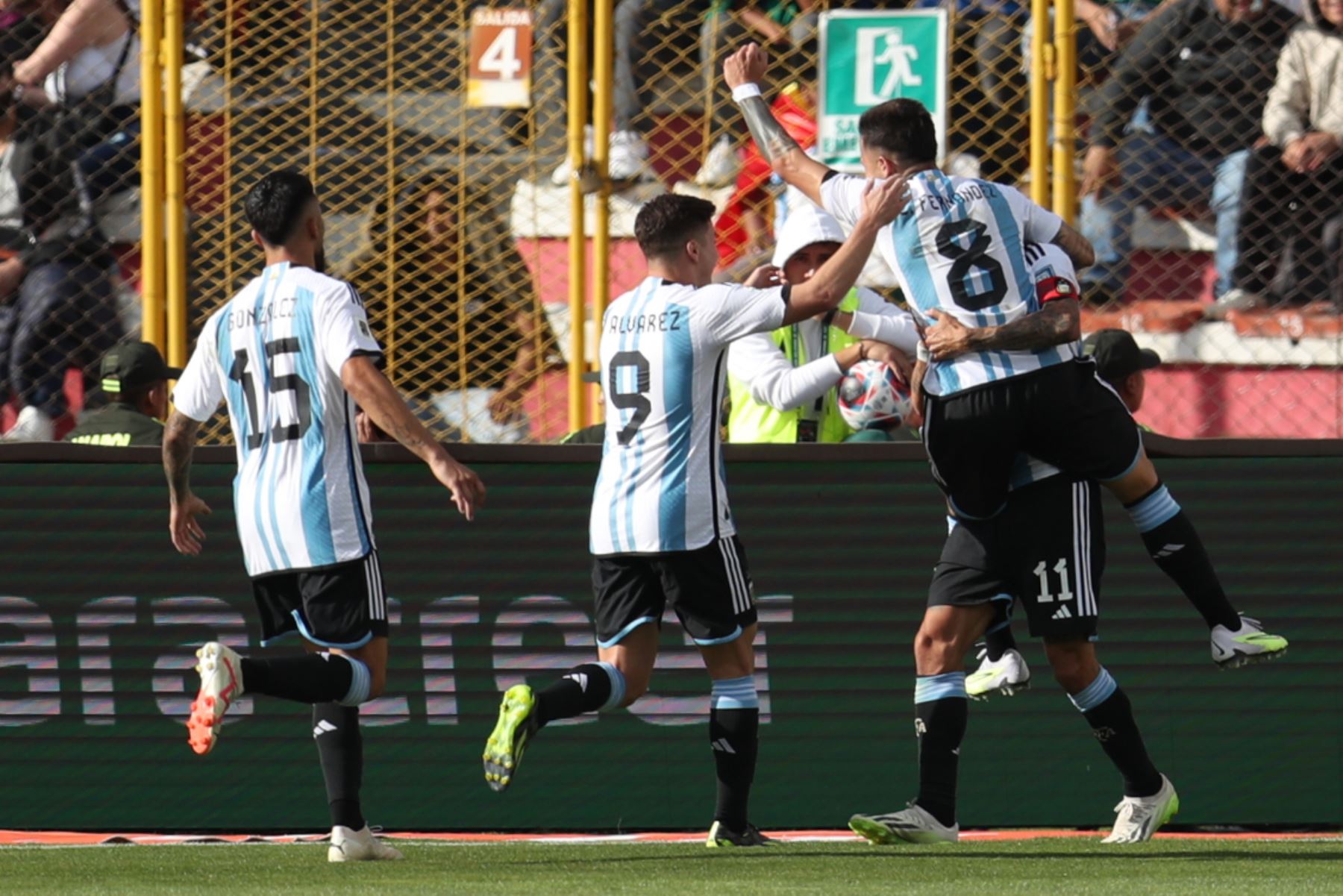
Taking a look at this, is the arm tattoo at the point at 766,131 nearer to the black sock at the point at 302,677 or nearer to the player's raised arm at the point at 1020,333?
the player's raised arm at the point at 1020,333

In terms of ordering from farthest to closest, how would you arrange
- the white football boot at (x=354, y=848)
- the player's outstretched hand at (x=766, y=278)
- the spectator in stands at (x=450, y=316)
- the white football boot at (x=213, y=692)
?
1. the spectator in stands at (x=450, y=316)
2. the player's outstretched hand at (x=766, y=278)
3. the white football boot at (x=354, y=848)
4. the white football boot at (x=213, y=692)

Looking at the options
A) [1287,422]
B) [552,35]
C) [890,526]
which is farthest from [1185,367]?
[552,35]

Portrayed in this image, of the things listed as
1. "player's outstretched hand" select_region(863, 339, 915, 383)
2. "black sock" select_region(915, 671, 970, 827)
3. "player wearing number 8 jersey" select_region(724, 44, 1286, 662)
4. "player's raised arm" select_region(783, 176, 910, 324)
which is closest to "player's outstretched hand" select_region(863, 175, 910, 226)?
"player's raised arm" select_region(783, 176, 910, 324)

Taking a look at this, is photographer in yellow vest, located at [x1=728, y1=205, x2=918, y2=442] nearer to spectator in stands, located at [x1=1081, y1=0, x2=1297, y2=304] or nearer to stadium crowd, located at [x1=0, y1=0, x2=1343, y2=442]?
stadium crowd, located at [x1=0, y1=0, x2=1343, y2=442]

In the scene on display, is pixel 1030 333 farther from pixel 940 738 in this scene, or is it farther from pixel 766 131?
pixel 940 738

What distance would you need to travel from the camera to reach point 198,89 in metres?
8.26

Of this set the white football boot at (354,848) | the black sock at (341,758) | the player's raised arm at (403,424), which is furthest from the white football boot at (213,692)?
the player's raised arm at (403,424)

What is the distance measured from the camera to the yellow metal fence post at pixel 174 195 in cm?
784

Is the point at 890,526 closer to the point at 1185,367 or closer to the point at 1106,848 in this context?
the point at 1106,848

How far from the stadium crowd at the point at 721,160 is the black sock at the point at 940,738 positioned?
110 inches

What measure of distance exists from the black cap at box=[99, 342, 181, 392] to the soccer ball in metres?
2.52

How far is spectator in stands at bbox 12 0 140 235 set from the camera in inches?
333

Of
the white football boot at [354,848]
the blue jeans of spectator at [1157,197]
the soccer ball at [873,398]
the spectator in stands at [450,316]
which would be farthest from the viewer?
the blue jeans of spectator at [1157,197]

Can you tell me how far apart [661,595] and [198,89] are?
3.45m
